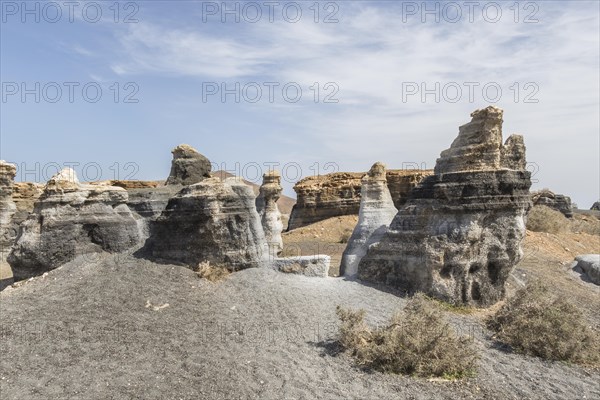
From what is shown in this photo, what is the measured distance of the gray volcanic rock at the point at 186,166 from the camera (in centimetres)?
1828

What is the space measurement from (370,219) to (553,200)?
2777cm

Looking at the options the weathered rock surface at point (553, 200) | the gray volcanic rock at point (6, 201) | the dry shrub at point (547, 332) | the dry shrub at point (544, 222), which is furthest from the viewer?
the weathered rock surface at point (553, 200)

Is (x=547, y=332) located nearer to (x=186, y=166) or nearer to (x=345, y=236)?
(x=186, y=166)

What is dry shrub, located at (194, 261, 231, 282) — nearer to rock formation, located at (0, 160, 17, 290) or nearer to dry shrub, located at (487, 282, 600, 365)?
dry shrub, located at (487, 282, 600, 365)

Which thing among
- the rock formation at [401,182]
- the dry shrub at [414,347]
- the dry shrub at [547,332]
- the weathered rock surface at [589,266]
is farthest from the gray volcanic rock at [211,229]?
the rock formation at [401,182]

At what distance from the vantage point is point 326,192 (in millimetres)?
32812

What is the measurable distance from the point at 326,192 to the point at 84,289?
79.8 ft

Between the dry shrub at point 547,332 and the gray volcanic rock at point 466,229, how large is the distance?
135 cm

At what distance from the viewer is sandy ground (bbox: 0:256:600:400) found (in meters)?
6.39

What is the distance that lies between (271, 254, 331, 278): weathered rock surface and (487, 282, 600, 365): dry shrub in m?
3.57

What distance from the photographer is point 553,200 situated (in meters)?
35.7

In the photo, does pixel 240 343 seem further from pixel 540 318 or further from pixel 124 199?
pixel 124 199

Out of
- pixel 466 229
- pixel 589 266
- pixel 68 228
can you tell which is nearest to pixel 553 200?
pixel 589 266

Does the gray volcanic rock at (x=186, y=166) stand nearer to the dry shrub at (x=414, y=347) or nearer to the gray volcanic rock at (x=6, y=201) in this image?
the gray volcanic rock at (x=6, y=201)
